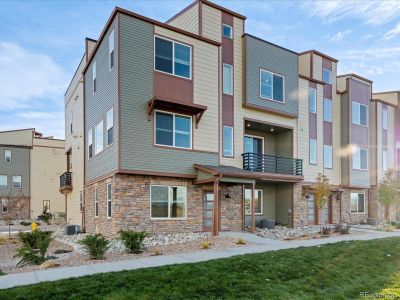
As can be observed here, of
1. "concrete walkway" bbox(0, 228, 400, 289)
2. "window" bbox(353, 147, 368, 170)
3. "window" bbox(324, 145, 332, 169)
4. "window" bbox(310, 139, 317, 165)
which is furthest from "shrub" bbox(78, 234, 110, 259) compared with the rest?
"window" bbox(353, 147, 368, 170)

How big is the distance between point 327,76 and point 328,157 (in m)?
5.78

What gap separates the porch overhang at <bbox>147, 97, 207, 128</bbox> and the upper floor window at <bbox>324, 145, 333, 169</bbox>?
1185 centimetres

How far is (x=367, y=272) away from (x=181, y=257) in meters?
5.06

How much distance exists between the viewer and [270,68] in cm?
2061

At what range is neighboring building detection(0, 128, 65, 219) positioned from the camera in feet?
133

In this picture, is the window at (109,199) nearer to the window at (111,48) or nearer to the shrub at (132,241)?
the shrub at (132,241)

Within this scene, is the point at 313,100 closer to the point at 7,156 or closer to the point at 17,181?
the point at 17,181

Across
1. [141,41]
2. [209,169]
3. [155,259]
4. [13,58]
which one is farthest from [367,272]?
[13,58]

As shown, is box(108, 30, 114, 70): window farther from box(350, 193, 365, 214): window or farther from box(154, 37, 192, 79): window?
box(350, 193, 365, 214): window

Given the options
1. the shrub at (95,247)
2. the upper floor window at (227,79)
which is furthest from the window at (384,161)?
the shrub at (95,247)

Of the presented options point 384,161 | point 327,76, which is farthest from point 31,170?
point 384,161

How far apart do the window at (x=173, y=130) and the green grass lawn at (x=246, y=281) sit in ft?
23.7

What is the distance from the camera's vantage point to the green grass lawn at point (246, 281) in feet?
22.2

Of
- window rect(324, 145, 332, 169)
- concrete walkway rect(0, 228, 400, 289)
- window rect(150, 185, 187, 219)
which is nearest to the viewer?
concrete walkway rect(0, 228, 400, 289)
